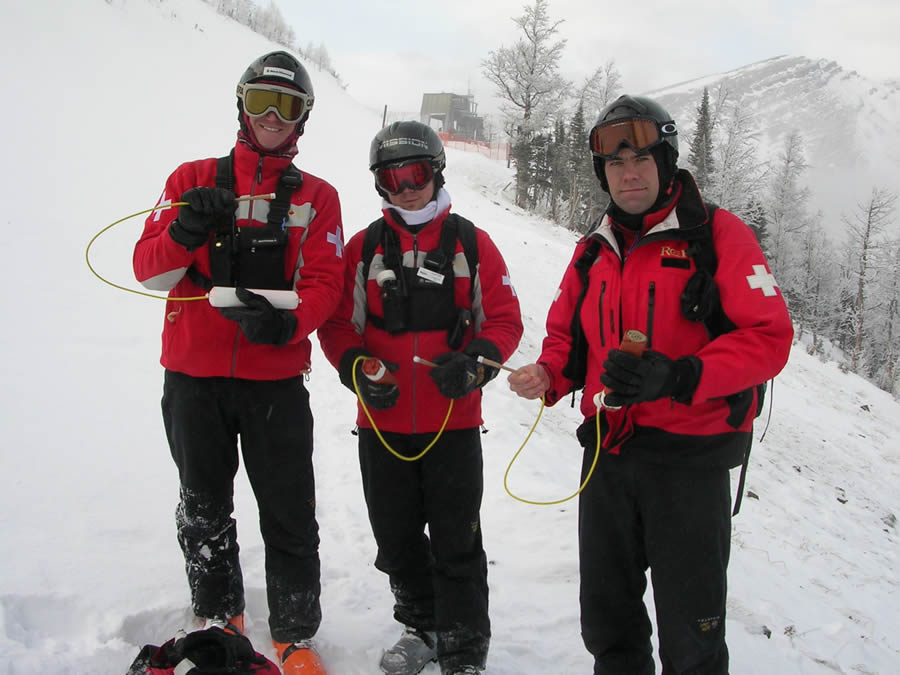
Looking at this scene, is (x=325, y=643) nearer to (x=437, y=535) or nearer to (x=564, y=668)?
(x=437, y=535)

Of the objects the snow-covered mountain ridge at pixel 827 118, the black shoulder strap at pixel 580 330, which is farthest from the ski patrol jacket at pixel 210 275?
the snow-covered mountain ridge at pixel 827 118

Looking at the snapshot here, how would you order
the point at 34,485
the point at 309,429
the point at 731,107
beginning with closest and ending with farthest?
the point at 309,429 < the point at 34,485 < the point at 731,107

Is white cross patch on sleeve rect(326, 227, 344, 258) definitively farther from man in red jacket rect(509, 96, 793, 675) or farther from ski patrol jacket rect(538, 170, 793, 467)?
ski patrol jacket rect(538, 170, 793, 467)

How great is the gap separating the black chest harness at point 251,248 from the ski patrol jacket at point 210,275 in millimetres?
40

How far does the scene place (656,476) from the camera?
2270 mm

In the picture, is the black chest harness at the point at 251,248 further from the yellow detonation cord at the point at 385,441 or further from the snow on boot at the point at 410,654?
the snow on boot at the point at 410,654

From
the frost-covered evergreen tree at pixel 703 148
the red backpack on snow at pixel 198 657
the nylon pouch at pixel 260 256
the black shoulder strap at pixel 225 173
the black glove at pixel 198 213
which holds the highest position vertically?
the frost-covered evergreen tree at pixel 703 148

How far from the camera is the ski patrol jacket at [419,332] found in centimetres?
278

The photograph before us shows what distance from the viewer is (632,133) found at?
95.6 inches

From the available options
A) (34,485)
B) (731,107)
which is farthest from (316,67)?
(34,485)

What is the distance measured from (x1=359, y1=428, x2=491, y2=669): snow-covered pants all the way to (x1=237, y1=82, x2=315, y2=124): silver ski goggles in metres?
1.59

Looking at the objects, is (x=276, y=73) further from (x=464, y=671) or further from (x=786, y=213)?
(x=786, y=213)

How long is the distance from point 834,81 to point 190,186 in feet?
752

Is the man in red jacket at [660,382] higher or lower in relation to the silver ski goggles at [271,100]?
lower
